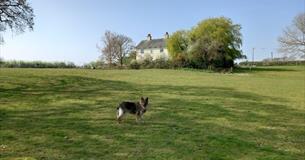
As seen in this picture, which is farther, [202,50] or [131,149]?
[202,50]

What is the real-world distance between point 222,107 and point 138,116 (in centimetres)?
606

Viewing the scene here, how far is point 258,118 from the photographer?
47.4 ft

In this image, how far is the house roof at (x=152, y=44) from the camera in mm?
100562

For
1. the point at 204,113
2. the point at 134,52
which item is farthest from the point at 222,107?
the point at 134,52

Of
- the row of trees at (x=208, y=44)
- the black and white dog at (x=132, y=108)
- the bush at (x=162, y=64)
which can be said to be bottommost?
the black and white dog at (x=132, y=108)

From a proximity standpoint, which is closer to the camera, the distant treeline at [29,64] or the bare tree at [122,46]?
the distant treeline at [29,64]

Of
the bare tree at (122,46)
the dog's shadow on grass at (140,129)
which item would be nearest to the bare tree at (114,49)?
the bare tree at (122,46)

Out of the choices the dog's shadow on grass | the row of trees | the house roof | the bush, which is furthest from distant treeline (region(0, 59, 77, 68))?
the house roof

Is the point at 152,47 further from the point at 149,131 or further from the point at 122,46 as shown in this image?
the point at 149,131

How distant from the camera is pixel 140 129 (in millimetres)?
11125

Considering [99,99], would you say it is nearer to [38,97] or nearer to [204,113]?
[38,97]

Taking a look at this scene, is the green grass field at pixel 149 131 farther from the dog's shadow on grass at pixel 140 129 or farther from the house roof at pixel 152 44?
the house roof at pixel 152 44

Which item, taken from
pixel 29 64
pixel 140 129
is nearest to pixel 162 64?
pixel 29 64

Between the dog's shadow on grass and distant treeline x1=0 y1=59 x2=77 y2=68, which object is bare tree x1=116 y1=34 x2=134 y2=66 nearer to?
distant treeline x1=0 y1=59 x2=77 y2=68
